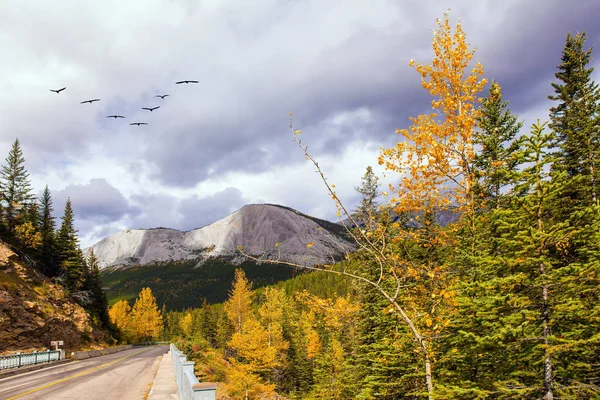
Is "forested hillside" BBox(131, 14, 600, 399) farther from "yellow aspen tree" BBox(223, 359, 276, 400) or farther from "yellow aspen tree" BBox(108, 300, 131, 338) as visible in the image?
"yellow aspen tree" BBox(108, 300, 131, 338)

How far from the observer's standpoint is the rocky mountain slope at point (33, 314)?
3056 centimetres

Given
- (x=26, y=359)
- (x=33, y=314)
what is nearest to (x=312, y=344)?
(x=33, y=314)

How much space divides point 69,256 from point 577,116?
61814mm

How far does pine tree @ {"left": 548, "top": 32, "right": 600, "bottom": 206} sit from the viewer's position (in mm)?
21281

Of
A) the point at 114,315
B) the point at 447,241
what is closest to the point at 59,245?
the point at 114,315

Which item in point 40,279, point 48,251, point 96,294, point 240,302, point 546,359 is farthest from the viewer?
point 96,294

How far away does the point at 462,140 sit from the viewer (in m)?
8.34

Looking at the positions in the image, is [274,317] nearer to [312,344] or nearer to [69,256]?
[312,344]

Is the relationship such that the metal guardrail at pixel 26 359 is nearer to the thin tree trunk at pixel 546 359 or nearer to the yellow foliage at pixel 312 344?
the thin tree trunk at pixel 546 359

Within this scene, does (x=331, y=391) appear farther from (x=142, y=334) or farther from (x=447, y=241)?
(x=142, y=334)

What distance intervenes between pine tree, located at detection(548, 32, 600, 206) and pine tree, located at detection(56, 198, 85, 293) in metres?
57.7

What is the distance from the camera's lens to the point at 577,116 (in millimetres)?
22328

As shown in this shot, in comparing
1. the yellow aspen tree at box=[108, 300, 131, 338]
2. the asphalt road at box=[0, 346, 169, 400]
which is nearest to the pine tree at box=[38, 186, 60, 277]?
the yellow aspen tree at box=[108, 300, 131, 338]

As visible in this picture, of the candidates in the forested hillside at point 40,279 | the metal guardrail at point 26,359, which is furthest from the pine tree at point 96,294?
the metal guardrail at point 26,359
